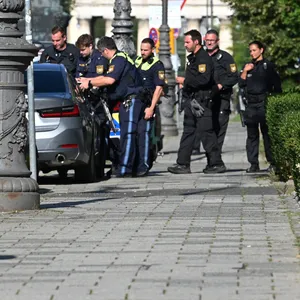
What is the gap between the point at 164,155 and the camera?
24.4 metres

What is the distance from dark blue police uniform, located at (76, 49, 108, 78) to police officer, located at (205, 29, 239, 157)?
164cm

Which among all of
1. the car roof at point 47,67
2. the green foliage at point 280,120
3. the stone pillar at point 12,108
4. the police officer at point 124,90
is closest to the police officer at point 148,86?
the police officer at point 124,90

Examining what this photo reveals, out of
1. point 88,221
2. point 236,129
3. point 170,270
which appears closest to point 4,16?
point 88,221

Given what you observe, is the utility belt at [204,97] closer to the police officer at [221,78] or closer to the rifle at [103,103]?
the police officer at [221,78]

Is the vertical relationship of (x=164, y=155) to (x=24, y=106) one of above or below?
below

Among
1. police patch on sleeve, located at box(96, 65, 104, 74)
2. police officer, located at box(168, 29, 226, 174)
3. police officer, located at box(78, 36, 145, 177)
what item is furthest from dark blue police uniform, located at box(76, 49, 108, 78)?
police officer, located at box(168, 29, 226, 174)

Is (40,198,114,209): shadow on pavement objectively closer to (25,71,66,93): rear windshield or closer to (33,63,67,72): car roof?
(25,71,66,93): rear windshield

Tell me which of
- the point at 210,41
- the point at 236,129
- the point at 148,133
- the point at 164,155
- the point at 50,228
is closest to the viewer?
the point at 50,228

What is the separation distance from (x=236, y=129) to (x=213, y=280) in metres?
31.9

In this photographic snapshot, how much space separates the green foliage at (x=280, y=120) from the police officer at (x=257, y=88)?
2.27 meters

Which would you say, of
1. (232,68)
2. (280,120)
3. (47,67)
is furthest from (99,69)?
(280,120)

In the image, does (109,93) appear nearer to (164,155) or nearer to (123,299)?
(164,155)

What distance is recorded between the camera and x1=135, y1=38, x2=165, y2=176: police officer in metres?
17.4

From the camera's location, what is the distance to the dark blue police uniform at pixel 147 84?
17406mm
